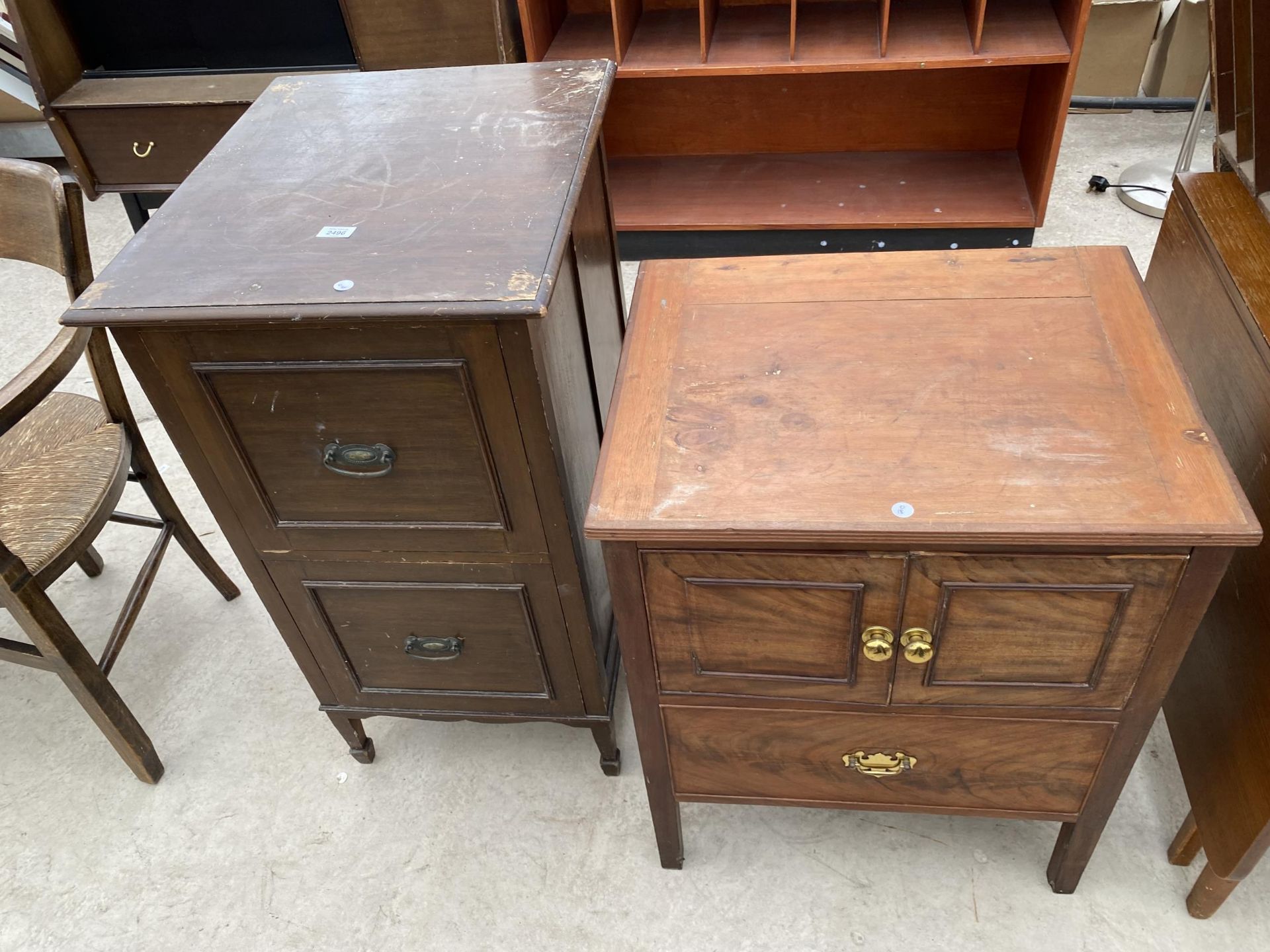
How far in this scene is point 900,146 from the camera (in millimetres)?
2783

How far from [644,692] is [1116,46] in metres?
3.06

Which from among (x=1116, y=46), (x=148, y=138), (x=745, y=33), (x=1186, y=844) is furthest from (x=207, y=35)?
(x=1186, y=844)

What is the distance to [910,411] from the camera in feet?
3.54

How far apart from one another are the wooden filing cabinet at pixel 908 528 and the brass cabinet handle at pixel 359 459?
30 cm

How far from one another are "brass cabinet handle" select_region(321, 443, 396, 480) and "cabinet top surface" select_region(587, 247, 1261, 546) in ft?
0.96

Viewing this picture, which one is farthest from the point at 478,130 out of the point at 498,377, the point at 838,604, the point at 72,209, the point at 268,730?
the point at 268,730

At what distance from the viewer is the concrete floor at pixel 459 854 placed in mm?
1446

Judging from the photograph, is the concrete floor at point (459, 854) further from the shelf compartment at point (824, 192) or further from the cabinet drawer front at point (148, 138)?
the cabinet drawer front at point (148, 138)

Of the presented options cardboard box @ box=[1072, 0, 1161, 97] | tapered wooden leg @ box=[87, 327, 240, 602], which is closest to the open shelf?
cardboard box @ box=[1072, 0, 1161, 97]

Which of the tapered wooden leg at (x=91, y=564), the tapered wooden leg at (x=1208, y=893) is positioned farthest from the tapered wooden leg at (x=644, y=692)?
the tapered wooden leg at (x=91, y=564)

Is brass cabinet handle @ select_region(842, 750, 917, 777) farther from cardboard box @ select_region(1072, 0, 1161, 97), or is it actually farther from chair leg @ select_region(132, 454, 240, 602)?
cardboard box @ select_region(1072, 0, 1161, 97)

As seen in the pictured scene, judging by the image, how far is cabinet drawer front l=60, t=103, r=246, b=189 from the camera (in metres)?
2.61

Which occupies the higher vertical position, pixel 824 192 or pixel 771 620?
pixel 771 620

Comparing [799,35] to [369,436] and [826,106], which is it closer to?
[826,106]
